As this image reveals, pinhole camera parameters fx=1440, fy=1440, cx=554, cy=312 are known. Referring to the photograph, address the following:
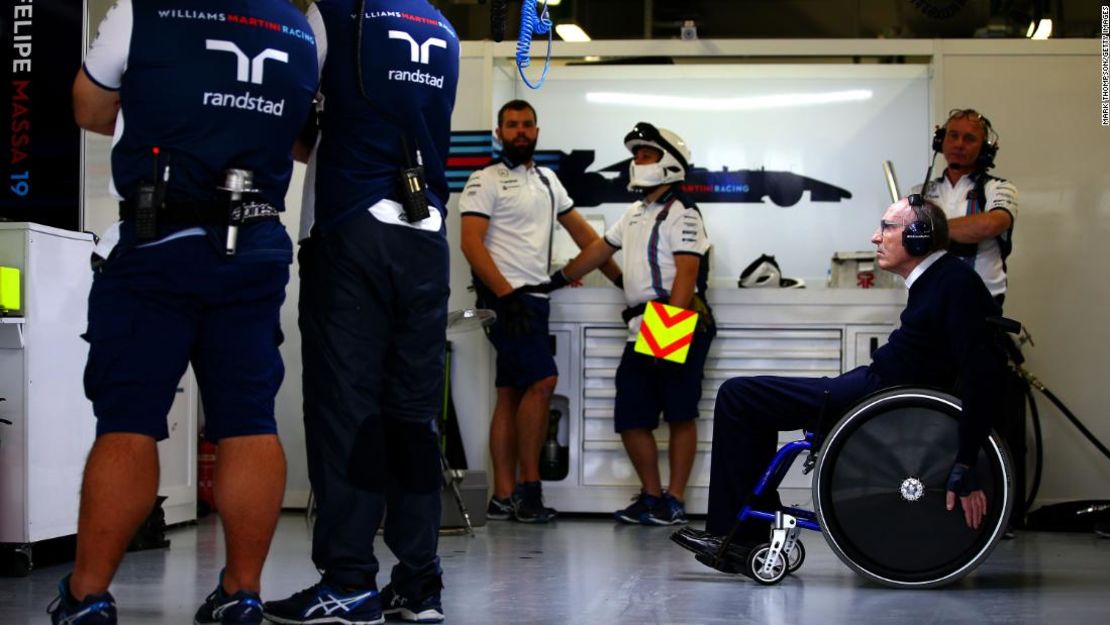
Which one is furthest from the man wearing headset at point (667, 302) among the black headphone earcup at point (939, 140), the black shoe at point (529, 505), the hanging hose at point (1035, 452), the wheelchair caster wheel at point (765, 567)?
the wheelchair caster wheel at point (765, 567)

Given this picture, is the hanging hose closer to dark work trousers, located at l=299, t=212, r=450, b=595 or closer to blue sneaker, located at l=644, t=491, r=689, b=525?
blue sneaker, located at l=644, t=491, r=689, b=525

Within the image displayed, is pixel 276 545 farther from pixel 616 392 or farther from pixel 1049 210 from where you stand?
pixel 1049 210

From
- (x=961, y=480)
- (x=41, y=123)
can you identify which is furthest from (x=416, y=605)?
(x=41, y=123)

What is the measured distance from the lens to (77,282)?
16.0ft

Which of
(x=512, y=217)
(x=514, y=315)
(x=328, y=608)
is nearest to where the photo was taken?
(x=328, y=608)

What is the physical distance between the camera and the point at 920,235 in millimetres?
4305

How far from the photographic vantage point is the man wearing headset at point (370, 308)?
339cm

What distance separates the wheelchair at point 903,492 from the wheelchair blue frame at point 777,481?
0.34 ft

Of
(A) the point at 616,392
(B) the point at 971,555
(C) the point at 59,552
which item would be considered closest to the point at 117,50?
(C) the point at 59,552

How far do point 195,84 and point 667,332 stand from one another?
3445mm

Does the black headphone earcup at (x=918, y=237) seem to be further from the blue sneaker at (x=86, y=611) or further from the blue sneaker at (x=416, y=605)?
the blue sneaker at (x=86, y=611)

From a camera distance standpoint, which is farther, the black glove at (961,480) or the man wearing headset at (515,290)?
the man wearing headset at (515,290)

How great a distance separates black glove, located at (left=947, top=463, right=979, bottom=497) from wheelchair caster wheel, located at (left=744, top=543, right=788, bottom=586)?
546mm

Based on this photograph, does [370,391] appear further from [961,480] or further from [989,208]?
[989,208]
